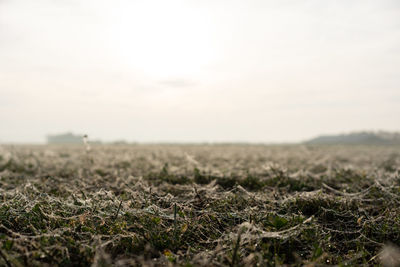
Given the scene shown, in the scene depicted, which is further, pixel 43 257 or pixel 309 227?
pixel 309 227

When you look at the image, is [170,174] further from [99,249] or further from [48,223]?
[99,249]

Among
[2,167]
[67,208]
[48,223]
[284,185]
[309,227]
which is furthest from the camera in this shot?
[2,167]

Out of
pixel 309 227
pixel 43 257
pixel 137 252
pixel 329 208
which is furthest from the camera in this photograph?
pixel 329 208

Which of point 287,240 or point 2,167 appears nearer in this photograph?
point 287,240

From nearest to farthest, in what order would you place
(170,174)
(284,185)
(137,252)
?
(137,252) → (284,185) → (170,174)

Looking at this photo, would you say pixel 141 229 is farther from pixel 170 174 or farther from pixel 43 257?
pixel 170 174

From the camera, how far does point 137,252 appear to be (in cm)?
200

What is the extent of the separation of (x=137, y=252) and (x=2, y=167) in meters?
5.78

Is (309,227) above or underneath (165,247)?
above

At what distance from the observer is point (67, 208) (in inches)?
106

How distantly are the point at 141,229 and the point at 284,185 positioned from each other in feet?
9.17

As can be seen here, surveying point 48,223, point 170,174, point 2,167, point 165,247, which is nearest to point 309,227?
point 165,247

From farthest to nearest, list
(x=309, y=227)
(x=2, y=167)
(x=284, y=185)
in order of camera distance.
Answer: (x=2, y=167) < (x=284, y=185) < (x=309, y=227)

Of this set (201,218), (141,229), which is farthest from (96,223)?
(201,218)
